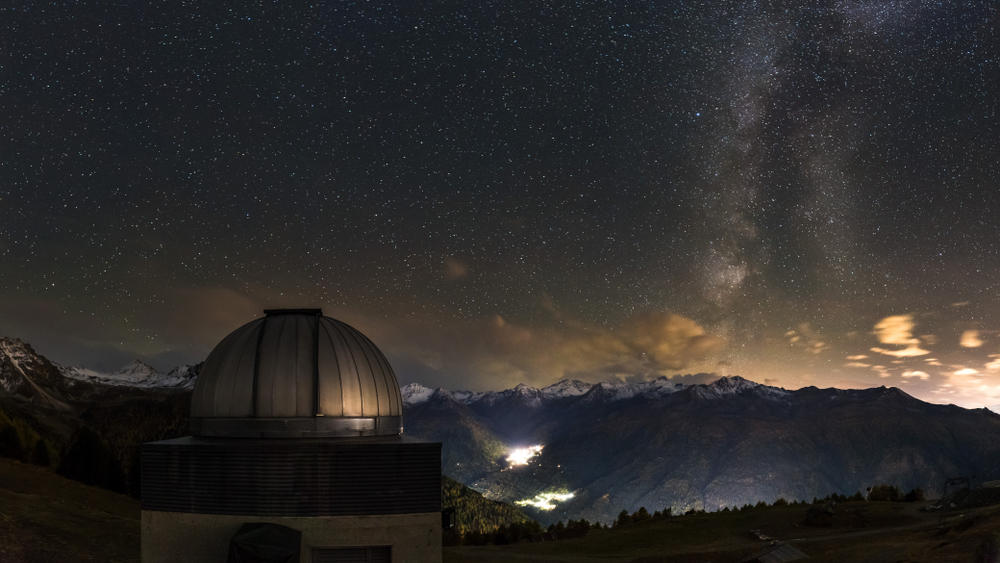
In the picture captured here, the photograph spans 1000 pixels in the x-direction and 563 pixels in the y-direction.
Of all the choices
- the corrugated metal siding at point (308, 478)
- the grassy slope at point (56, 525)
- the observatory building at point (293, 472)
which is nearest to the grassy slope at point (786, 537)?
the grassy slope at point (56, 525)

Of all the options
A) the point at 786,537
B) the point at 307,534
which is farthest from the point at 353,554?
the point at 786,537

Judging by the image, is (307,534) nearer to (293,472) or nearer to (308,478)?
(308,478)

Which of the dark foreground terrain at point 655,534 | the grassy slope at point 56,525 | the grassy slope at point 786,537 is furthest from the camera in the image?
the grassy slope at point 786,537

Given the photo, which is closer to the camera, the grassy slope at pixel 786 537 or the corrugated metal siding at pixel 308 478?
the corrugated metal siding at pixel 308 478

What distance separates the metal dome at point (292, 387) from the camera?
19219mm

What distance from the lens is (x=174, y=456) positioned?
18.4 metres

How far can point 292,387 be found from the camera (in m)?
19.4

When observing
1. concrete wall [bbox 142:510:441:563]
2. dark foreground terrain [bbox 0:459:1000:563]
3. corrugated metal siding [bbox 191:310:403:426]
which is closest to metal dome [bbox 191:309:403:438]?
corrugated metal siding [bbox 191:310:403:426]

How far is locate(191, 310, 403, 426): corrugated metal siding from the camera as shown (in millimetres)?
19344

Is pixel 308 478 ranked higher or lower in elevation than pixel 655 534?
higher

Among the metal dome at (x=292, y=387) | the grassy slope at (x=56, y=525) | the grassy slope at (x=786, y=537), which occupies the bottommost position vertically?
the grassy slope at (x=786, y=537)

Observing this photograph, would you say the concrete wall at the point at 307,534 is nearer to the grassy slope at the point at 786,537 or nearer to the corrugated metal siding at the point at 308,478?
the corrugated metal siding at the point at 308,478

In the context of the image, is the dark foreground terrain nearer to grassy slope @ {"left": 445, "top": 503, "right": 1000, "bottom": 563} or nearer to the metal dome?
grassy slope @ {"left": 445, "top": 503, "right": 1000, "bottom": 563}

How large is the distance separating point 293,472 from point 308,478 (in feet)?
1.37
